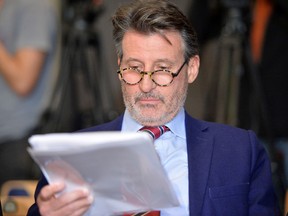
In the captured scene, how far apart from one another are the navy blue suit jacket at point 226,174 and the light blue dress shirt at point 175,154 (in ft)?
0.12

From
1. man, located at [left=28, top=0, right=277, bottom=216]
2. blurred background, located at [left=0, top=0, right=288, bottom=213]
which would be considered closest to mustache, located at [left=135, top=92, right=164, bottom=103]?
man, located at [left=28, top=0, right=277, bottom=216]

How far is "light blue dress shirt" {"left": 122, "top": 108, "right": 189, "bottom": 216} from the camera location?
253cm

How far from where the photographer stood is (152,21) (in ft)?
8.29

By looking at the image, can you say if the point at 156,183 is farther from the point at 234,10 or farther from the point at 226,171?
the point at 234,10

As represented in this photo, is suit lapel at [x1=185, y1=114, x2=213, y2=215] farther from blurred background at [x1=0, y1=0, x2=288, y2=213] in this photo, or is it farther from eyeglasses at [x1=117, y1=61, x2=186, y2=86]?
blurred background at [x1=0, y1=0, x2=288, y2=213]

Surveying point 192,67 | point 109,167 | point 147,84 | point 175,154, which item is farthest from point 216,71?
point 109,167

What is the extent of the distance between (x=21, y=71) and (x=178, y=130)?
1.70 meters

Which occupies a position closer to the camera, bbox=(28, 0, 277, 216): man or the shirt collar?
bbox=(28, 0, 277, 216): man

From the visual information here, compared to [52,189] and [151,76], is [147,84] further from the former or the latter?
[52,189]

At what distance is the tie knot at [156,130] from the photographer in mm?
2596

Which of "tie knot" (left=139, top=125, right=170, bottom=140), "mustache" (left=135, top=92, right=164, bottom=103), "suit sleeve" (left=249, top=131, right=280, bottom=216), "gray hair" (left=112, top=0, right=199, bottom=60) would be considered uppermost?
"gray hair" (left=112, top=0, right=199, bottom=60)

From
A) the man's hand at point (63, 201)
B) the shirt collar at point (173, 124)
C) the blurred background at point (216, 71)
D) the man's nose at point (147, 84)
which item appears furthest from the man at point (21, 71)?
the man's hand at point (63, 201)

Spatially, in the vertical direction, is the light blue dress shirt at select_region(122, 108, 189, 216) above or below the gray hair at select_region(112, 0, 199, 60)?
below

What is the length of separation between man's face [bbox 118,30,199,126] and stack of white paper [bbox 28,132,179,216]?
1.26 feet
